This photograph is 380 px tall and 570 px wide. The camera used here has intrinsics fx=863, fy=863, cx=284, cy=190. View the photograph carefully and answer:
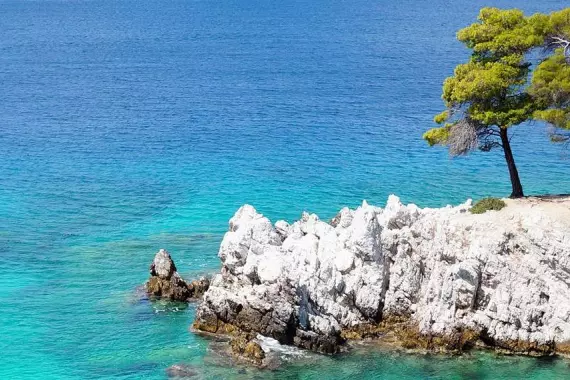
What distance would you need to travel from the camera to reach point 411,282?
5591 cm

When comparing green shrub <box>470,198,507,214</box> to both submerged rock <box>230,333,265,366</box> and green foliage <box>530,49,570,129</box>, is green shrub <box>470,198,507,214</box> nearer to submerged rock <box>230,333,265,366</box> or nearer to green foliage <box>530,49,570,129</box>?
green foliage <box>530,49,570,129</box>

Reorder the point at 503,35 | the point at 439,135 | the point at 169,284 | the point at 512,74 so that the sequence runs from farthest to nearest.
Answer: the point at 439,135 → the point at 169,284 → the point at 503,35 → the point at 512,74

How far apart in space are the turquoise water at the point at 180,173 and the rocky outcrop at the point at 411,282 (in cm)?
214

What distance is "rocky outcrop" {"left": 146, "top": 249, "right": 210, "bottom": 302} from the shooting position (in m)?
60.8

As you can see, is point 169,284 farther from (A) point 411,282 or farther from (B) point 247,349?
(A) point 411,282

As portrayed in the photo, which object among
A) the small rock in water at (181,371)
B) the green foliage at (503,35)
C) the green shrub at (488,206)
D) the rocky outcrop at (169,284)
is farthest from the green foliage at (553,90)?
the small rock in water at (181,371)

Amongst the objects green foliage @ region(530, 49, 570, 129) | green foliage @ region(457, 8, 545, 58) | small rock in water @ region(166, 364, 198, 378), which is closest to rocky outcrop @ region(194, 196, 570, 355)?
small rock in water @ region(166, 364, 198, 378)

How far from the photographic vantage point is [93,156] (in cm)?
9975

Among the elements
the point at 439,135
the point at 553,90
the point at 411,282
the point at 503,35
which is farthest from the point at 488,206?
the point at 503,35

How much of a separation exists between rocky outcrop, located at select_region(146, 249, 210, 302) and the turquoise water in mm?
1162

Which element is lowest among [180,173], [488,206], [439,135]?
[488,206]

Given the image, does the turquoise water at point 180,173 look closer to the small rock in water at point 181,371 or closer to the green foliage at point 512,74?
the small rock in water at point 181,371

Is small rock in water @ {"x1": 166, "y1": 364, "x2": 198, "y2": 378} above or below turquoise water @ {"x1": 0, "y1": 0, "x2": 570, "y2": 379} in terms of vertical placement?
below

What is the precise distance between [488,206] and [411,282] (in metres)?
7.51
